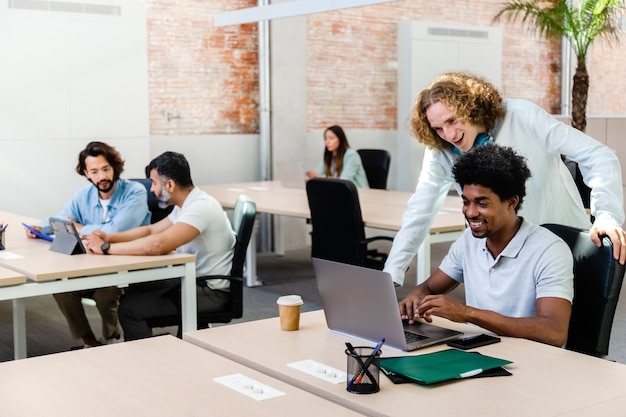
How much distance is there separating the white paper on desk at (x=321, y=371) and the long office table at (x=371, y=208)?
2952 millimetres

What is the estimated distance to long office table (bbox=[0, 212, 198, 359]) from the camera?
389 centimetres

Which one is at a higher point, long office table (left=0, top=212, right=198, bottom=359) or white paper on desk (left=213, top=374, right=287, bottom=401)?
white paper on desk (left=213, top=374, right=287, bottom=401)

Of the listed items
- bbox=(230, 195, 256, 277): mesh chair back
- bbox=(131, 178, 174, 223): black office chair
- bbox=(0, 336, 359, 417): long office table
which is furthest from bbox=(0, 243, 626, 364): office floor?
bbox=(0, 336, 359, 417): long office table

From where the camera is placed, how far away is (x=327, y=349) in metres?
2.61

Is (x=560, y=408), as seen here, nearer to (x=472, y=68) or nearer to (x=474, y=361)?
(x=474, y=361)

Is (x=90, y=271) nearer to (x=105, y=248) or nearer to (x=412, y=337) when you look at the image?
(x=105, y=248)

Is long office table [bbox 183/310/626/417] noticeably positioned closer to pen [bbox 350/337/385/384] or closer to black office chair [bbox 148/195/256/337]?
pen [bbox 350/337/385/384]

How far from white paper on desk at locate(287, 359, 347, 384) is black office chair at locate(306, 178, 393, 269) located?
9.81 feet

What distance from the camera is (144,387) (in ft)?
7.38

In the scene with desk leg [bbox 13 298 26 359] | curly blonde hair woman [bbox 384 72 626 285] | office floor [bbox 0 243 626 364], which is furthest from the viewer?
office floor [bbox 0 243 626 364]

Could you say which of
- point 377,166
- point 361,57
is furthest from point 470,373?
point 361,57

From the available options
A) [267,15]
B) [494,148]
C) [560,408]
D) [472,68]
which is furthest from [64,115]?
[560,408]

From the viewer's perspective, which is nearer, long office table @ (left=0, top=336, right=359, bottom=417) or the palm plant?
long office table @ (left=0, top=336, right=359, bottom=417)

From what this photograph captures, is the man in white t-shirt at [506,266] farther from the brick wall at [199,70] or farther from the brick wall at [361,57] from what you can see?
the brick wall at [361,57]
